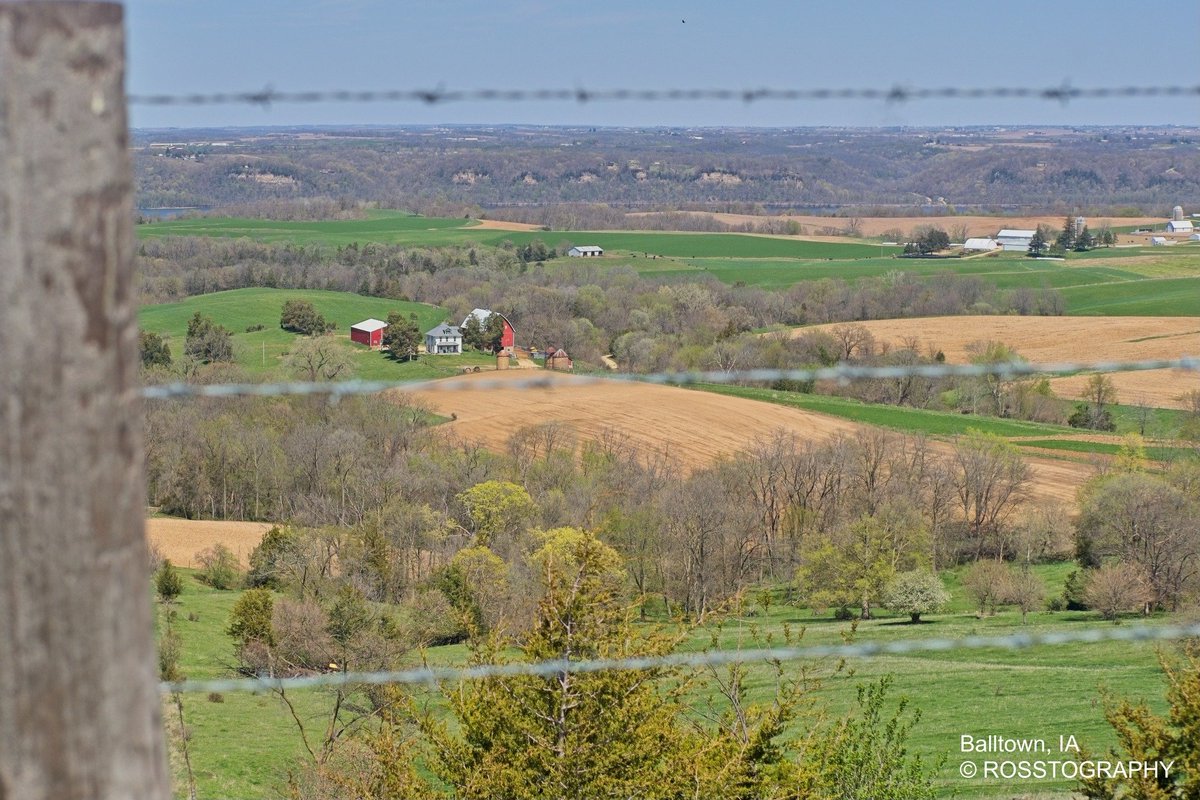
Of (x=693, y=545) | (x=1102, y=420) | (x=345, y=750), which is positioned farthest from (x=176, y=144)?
(x=1102, y=420)

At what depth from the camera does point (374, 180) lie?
6519cm

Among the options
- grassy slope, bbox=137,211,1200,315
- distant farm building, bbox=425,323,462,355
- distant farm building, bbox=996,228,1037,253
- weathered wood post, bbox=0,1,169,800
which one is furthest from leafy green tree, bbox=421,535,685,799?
distant farm building, bbox=996,228,1037,253

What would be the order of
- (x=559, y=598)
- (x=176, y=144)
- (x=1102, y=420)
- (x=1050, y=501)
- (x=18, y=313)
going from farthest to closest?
(x=1102, y=420), (x=1050, y=501), (x=176, y=144), (x=559, y=598), (x=18, y=313)

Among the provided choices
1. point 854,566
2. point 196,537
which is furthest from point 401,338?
point 854,566

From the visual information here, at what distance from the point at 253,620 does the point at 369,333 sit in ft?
130

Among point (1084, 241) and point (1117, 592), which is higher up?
point (1084, 241)

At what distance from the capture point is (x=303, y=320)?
64.7 meters

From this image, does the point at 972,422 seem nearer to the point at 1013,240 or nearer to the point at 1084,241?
the point at 1084,241

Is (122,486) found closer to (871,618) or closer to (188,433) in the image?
(871,618)

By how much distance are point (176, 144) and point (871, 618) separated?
82.9 feet

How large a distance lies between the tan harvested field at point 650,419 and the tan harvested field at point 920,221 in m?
19.7

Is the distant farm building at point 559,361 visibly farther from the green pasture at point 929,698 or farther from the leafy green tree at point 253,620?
the leafy green tree at point 253,620

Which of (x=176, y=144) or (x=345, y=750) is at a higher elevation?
(x=176, y=144)

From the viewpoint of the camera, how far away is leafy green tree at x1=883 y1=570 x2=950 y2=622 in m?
30.7
